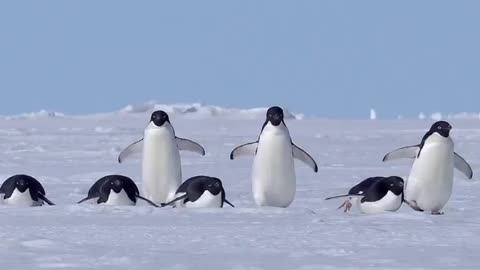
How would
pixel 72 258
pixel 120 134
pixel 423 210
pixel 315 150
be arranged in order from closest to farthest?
1. pixel 72 258
2. pixel 423 210
3. pixel 315 150
4. pixel 120 134

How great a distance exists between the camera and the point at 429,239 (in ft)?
16.5

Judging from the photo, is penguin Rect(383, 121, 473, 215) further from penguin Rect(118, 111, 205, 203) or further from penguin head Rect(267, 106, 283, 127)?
penguin Rect(118, 111, 205, 203)

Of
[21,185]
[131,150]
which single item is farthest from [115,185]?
[131,150]

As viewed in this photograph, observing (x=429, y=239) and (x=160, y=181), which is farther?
(x=160, y=181)

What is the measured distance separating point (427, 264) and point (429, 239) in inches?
34.0

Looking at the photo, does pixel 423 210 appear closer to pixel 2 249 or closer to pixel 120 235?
pixel 120 235

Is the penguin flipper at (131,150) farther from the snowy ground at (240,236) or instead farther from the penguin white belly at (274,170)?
the penguin white belly at (274,170)

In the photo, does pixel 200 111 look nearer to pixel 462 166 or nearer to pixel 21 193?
pixel 462 166

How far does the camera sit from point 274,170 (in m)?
7.23

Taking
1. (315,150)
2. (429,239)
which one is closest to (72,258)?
(429,239)

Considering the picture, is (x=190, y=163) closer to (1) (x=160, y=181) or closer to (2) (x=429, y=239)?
(1) (x=160, y=181)

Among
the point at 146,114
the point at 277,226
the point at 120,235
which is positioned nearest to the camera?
the point at 120,235

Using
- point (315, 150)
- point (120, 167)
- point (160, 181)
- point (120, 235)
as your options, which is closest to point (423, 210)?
point (160, 181)

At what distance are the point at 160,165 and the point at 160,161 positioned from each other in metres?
0.03
